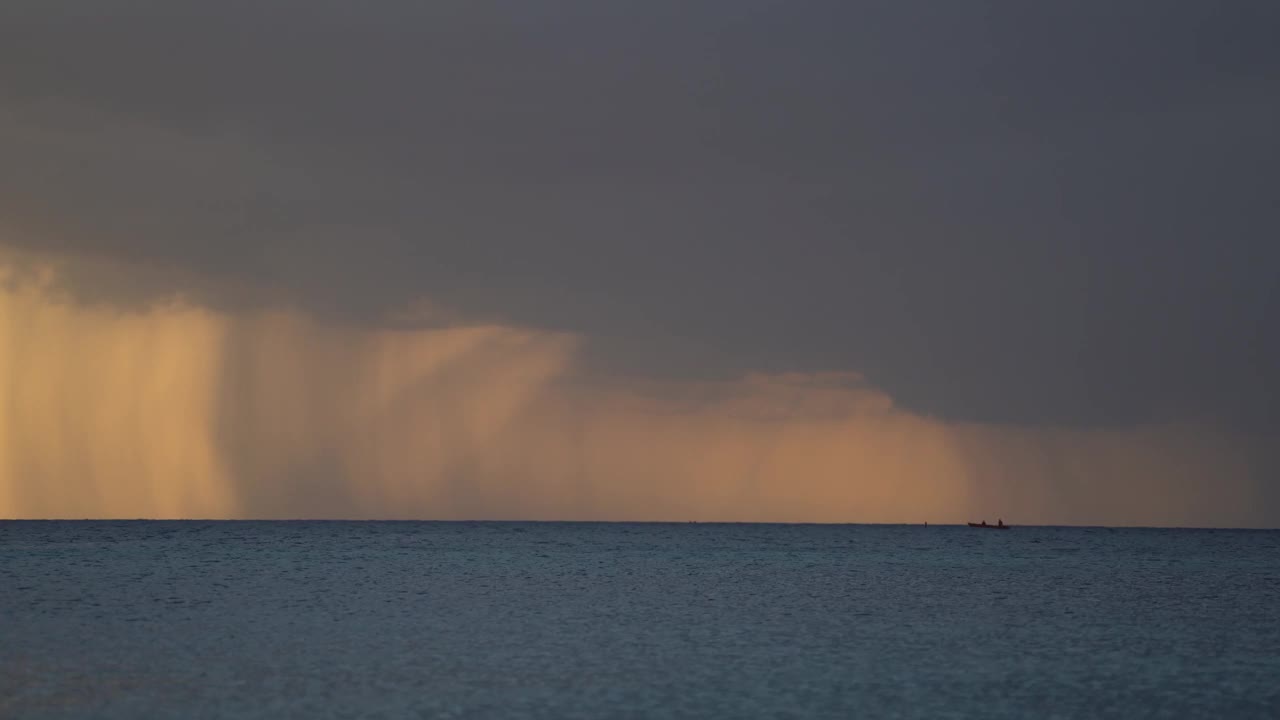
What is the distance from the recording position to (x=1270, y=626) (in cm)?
4969

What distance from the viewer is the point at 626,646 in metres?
41.6

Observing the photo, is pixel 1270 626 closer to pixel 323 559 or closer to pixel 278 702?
pixel 278 702

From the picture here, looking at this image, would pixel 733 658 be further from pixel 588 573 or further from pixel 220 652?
pixel 588 573

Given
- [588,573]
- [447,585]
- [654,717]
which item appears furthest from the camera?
[588,573]

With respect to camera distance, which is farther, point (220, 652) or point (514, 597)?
point (514, 597)


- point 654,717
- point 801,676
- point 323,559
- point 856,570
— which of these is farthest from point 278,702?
point 323,559

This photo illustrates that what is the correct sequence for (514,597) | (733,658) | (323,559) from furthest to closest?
(323,559), (514,597), (733,658)

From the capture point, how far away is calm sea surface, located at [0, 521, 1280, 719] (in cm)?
3000

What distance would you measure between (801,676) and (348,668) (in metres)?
12.4

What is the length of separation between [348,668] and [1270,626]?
35557 millimetres

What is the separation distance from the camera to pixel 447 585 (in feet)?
240

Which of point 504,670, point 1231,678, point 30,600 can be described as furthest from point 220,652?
point 1231,678

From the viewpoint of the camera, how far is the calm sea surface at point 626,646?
3000 cm

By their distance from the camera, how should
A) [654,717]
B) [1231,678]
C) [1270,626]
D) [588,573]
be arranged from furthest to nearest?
[588,573] → [1270,626] → [1231,678] → [654,717]
